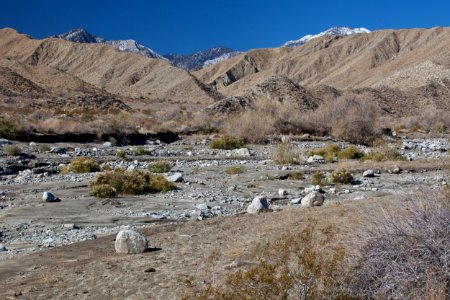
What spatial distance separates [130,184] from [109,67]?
10567 cm

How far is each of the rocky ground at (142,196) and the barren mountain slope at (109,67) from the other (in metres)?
72.9

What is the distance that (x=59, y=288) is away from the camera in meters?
7.04

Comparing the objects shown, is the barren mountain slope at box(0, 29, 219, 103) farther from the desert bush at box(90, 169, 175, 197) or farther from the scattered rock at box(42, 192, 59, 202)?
the scattered rock at box(42, 192, 59, 202)

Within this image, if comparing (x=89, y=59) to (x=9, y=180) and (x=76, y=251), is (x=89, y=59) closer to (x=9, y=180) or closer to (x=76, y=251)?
(x=9, y=180)

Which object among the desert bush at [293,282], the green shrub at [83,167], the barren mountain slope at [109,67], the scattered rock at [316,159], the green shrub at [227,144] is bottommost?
the desert bush at [293,282]

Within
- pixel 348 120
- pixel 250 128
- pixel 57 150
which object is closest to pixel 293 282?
pixel 57 150

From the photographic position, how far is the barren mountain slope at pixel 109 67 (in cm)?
10225

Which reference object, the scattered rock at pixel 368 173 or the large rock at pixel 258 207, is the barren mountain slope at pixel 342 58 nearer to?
the scattered rock at pixel 368 173

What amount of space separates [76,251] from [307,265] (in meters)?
4.99

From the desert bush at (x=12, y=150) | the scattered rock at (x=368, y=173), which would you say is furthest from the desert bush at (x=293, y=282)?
the desert bush at (x=12, y=150)

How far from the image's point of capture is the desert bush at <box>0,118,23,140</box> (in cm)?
2914

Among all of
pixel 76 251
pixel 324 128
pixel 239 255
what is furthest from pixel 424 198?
pixel 324 128

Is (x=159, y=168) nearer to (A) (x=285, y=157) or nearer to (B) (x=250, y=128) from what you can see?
(A) (x=285, y=157)

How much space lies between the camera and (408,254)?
5.75 meters
